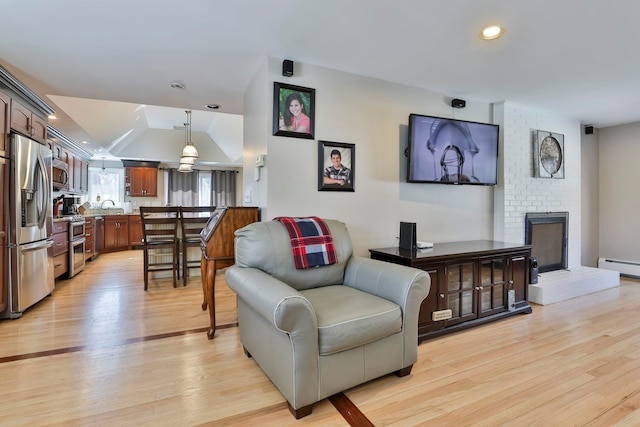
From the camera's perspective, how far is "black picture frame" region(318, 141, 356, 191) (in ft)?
9.12

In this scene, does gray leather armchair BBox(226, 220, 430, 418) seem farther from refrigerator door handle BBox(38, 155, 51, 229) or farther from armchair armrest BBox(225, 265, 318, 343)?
refrigerator door handle BBox(38, 155, 51, 229)

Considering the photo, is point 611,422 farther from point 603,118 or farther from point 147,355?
point 603,118

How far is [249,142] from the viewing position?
321 centimetres

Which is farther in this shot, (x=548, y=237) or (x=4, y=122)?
(x=548, y=237)

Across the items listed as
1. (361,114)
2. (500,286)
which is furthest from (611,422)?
(361,114)

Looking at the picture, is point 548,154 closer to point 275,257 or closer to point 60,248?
point 275,257

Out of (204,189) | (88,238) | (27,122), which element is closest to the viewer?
(27,122)

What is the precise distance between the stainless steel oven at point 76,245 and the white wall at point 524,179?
5734 mm

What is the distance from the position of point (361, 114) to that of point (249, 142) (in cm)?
118

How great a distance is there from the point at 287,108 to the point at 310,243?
1209 millimetres

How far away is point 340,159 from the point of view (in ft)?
9.39

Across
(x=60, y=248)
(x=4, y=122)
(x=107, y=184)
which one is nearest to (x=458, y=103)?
(x=4, y=122)

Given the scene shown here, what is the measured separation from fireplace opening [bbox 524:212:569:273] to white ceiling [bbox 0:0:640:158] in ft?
4.75

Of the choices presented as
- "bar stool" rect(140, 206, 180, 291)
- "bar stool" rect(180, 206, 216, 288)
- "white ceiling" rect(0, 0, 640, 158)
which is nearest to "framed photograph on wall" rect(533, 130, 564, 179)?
"white ceiling" rect(0, 0, 640, 158)
